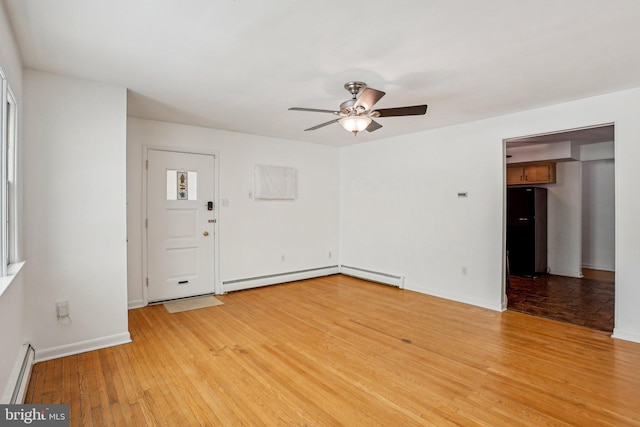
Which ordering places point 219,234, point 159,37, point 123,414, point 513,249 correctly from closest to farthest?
point 123,414
point 159,37
point 219,234
point 513,249

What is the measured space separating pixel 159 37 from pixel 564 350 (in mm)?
4192

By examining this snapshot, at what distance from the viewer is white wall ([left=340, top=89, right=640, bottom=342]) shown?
10.9ft

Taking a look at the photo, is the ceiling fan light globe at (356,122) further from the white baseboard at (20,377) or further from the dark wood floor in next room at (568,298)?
the dark wood floor in next room at (568,298)

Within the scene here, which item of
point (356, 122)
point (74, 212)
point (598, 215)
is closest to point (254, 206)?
point (74, 212)

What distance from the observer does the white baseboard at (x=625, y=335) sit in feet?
10.6

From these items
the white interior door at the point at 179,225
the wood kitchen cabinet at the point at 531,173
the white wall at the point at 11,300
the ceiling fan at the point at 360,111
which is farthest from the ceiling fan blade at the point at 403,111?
the wood kitchen cabinet at the point at 531,173

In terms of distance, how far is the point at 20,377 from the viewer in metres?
2.31

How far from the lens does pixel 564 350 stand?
119 inches

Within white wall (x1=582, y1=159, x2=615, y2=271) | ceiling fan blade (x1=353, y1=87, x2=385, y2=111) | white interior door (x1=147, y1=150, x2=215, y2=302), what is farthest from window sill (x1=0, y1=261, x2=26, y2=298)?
white wall (x1=582, y1=159, x2=615, y2=271)

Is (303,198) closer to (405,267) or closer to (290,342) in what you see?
(405,267)

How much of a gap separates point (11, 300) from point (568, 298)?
6.15 meters

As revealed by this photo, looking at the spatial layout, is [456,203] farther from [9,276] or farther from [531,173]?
[9,276]

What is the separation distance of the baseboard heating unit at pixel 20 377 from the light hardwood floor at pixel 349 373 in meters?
0.08

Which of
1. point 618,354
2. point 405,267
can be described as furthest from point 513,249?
point 618,354
